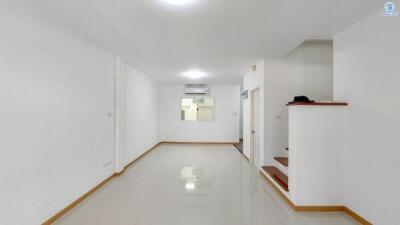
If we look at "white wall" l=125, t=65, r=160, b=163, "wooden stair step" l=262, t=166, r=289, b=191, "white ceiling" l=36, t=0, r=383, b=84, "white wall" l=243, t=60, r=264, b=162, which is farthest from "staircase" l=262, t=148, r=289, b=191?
"white wall" l=125, t=65, r=160, b=163

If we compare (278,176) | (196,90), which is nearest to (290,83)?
(278,176)

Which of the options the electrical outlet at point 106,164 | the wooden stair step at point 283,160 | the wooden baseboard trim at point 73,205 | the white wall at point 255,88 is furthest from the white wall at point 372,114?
the electrical outlet at point 106,164

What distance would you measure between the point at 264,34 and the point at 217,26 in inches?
31.9

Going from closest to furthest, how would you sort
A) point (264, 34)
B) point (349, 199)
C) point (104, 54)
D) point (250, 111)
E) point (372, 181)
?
point (372, 181)
point (349, 199)
point (264, 34)
point (104, 54)
point (250, 111)

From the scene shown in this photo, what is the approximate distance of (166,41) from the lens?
10.4ft

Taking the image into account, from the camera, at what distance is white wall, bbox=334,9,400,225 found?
2.02 metres

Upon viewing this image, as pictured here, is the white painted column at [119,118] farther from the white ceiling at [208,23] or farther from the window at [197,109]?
the window at [197,109]

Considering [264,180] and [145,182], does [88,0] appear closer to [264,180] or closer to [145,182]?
[145,182]

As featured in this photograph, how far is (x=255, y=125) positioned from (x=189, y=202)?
9.63ft

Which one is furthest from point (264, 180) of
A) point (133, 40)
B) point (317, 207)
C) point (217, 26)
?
point (133, 40)

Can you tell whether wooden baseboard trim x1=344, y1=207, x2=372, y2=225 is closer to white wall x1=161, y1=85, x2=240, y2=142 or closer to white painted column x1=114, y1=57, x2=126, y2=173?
white painted column x1=114, y1=57, x2=126, y2=173

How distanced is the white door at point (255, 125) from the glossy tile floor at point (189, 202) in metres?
0.45

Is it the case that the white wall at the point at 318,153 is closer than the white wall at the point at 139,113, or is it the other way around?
the white wall at the point at 318,153

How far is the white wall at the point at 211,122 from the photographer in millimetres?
8258
